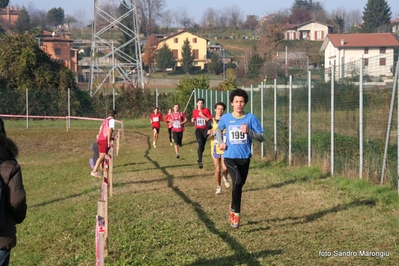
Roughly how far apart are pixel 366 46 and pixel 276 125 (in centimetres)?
5680

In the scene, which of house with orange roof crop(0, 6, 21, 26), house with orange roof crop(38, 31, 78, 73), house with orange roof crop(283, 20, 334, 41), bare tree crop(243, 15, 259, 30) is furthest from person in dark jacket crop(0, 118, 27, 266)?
bare tree crop(243, 15, 259, 30)

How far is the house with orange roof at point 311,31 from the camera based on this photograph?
382 feet

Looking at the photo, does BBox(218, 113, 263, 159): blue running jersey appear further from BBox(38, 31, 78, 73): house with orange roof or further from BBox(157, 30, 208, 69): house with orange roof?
BBox(157, 30, 208, 69): house with orange roof

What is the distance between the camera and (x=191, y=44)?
104 meters

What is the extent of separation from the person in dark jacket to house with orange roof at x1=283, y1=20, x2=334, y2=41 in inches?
4468

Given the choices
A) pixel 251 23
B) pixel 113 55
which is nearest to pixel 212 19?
pixel 251 23

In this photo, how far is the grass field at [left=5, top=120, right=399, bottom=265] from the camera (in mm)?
8273

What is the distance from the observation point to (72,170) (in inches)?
830

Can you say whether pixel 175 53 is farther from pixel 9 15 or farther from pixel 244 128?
pixel 244 128

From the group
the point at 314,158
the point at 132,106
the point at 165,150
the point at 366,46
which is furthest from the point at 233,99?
the point at 366,46

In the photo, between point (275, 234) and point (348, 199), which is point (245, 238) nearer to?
point (275, 234)

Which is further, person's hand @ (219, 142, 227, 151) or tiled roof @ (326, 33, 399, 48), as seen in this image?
tiled roof @ (326, 33, 399, 48)

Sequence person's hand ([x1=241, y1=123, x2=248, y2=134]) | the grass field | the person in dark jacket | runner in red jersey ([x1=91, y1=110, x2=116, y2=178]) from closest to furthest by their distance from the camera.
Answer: the person in dark jacket < the grass field < person's hand ([x1=241, y1=123, x2=248, y2=134]) < runner in red jersey ([x1=91, y1=110, x2=116, y2=178])

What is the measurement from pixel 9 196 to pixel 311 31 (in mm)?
115950
